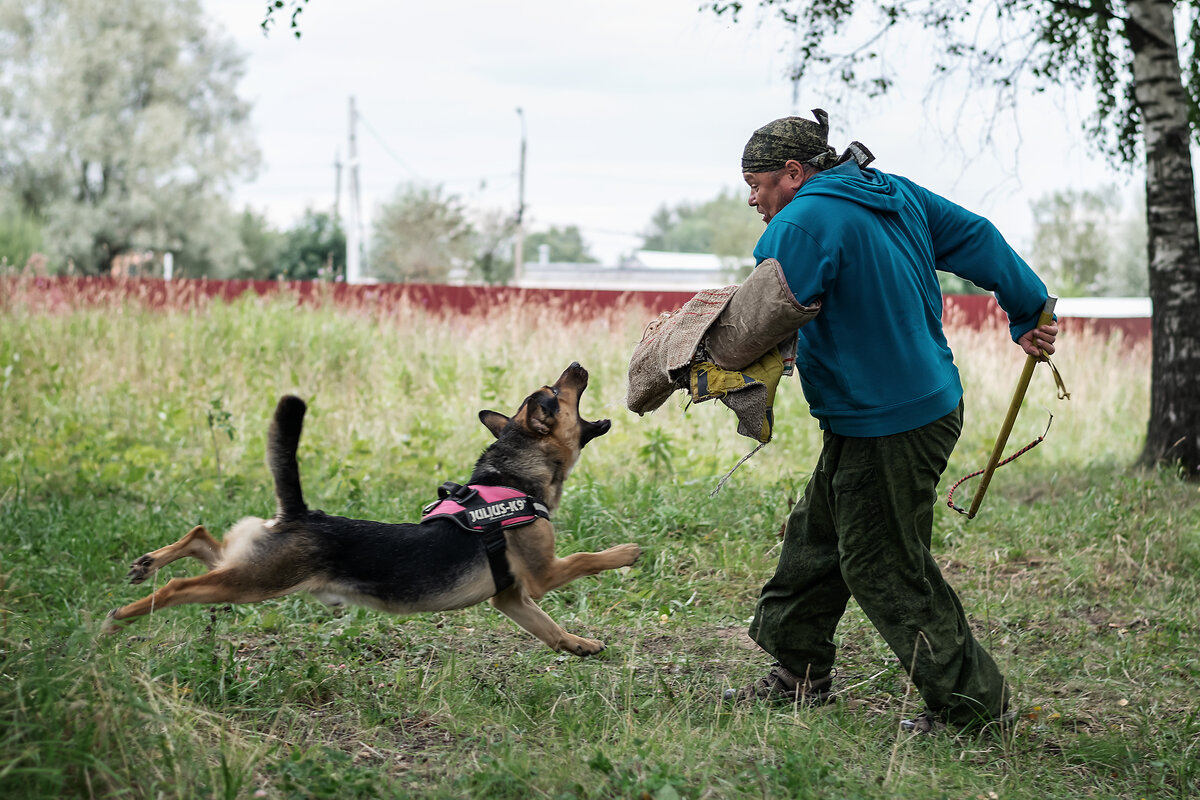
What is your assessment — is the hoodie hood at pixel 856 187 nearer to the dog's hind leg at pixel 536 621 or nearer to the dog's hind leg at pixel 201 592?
the dog's hind leg at pixel 536 621

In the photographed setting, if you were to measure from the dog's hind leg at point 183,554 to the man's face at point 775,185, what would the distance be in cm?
271

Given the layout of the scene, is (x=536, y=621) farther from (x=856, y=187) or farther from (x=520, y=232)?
(x=520, y=232)

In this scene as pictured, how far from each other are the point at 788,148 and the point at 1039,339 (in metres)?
1.18

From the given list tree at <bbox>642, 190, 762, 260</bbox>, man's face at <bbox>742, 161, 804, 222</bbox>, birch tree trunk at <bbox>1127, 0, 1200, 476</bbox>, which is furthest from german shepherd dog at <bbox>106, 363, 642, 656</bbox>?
tree at <bbox>642, 190, 762, 260</bbox>

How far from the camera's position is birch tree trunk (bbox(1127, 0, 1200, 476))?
7.28 meters

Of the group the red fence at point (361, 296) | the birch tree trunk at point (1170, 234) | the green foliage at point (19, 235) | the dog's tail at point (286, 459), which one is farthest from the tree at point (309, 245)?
the dog's tail at point (286, 459)

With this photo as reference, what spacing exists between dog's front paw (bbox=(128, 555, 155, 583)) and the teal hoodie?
2.76 meters

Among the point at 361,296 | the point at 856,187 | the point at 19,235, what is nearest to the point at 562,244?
the point at 19,235

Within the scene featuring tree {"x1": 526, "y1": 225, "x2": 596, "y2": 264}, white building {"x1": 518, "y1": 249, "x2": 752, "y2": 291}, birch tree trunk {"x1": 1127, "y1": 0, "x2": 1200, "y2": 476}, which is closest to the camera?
birch tree trunk {"x1": 1127, "y1": 0, "x2": 1200, "y2": 476}

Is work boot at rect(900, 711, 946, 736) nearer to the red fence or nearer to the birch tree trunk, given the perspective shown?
the birch tree trunk

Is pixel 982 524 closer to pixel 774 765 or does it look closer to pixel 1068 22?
pixel 774 765

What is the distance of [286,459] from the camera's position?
3.77m

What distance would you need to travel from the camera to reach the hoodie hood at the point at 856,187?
322 cm

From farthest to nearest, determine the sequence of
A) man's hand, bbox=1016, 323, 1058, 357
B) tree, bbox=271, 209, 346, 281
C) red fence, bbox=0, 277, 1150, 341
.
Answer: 1. tree, bbox=271, 209, 346, 281
2. red fence, bbox=0, 277, 1150, 341
3. man's hand, bbox=1016, 323, 1058, 357
